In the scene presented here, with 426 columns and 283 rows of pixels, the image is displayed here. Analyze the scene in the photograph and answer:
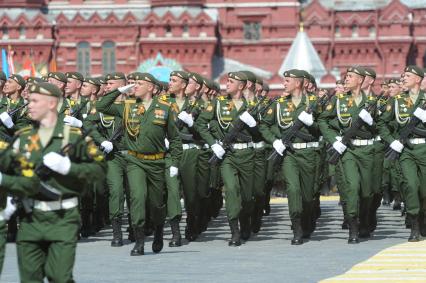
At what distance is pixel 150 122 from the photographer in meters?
14.3

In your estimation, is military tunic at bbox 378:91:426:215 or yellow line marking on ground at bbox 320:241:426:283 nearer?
yellow line marking on ground at bbox 320:241:426:283

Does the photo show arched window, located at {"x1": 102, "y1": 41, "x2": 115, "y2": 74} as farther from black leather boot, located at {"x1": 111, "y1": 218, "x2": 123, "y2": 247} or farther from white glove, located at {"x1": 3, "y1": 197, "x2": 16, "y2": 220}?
white glove, located at {"x1": 3, "y1": 197, "x2": 16, "y2": 220}

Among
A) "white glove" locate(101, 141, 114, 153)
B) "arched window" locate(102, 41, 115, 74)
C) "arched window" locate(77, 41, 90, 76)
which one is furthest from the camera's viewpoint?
"arched window" locate(77, 41, 90, 76)

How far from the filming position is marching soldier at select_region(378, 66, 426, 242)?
51.4 ft

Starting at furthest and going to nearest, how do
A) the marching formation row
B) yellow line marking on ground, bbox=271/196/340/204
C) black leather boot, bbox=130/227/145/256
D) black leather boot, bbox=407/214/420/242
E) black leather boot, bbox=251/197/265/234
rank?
yellow line marking on ground, bbox=271/196/340/204, black leather boot, bbox=251/197/265/234, black leather boot, bbox=407/214/420/242, the marching formation row, black leather boot, bbox=130/227/145/256

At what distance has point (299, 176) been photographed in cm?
1619

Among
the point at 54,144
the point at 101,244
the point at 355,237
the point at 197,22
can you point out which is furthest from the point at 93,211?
the point at 197,22

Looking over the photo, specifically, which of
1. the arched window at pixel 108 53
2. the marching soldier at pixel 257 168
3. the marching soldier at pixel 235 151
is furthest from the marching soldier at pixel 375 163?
the arched window at pixel 108 53

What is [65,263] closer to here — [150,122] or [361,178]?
[150,122]

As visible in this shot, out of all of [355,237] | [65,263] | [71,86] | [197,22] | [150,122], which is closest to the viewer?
[65,263]

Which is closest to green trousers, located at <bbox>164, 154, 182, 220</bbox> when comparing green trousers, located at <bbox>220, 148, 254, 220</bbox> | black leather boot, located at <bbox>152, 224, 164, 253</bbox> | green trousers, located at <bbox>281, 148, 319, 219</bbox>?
Answer: green trousers, located at <bbox>220, 148, 254, 220</bbox>

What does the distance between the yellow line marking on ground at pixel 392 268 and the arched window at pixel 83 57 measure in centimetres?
5324

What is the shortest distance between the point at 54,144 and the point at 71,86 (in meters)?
8.45

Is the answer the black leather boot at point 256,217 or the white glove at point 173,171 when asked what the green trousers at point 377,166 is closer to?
the black leather boot at point 256,217
